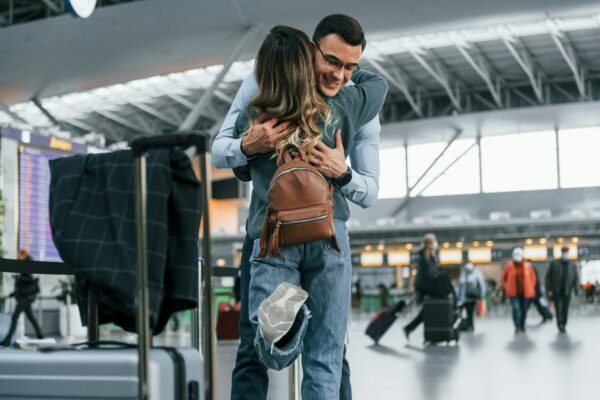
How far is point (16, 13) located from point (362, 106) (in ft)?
88.2

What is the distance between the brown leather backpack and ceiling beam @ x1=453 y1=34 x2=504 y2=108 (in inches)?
1290

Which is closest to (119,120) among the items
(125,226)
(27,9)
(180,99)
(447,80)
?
(180,99)

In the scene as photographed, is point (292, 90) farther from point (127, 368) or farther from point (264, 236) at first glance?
point (127, 368)

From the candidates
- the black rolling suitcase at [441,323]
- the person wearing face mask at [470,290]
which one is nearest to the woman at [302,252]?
the black rolling suitcase at [441,323]

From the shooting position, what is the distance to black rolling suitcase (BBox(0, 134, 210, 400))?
75.1 inches

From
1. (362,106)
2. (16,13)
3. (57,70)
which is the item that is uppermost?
(16,13)

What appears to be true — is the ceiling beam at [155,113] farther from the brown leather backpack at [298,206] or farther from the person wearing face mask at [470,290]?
the brown leather backpack at [298,206]

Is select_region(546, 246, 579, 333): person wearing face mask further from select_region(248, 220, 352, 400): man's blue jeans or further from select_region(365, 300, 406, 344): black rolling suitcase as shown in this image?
select_region(248, 220, 352, 400): man's blue jeans

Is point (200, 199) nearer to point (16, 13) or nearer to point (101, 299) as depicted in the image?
point (101, 299)

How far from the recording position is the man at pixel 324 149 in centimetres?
250

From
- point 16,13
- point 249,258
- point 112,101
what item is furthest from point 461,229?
point 249,258

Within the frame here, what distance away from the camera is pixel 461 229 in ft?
132

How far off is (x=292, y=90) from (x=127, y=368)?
0.91 meters

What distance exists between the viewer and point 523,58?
37.8m
